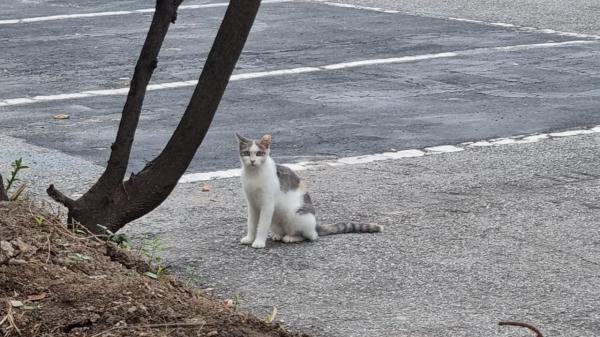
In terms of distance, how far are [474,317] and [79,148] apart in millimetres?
4910

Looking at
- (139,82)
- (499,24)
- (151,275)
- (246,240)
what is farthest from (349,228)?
(499,24)

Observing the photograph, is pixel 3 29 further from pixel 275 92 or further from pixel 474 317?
pixel 474 317

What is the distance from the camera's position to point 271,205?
7285 mm

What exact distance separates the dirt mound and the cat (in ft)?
3.48

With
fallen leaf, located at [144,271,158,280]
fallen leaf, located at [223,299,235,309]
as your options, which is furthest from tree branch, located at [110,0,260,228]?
fallen leaf, located at [223,299,235,309]

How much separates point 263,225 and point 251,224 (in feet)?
0.40

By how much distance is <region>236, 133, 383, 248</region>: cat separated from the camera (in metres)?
7.27

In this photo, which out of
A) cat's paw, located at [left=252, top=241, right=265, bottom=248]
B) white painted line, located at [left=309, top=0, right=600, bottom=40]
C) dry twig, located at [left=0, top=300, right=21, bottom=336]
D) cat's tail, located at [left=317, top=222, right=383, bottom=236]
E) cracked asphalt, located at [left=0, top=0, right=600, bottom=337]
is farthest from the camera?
white painted line, located at [left=309, top=0, right=600, bottom=40]

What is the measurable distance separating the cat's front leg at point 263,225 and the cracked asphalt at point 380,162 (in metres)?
0.12

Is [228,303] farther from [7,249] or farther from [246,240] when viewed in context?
[246,240]

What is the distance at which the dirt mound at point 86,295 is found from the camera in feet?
16.5

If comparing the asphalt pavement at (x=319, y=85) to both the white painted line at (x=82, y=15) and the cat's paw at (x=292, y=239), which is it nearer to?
the white painted line at (x=82, y=15)

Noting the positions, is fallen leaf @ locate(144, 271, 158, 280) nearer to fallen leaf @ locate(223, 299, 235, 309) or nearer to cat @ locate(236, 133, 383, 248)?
fallen leaf @ locate(223, 299, 235, 309)

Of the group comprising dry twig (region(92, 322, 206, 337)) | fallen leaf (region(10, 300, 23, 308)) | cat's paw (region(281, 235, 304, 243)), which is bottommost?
cat's paw (region(281, 235, 304, 243))
